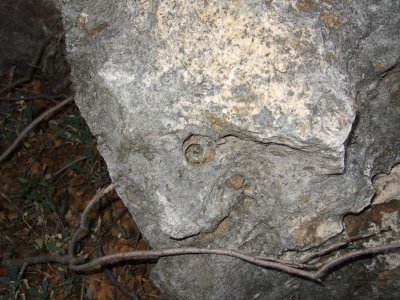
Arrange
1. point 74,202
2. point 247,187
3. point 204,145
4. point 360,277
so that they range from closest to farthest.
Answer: point 204,145
point 247,187
point 360,277
point 74,202

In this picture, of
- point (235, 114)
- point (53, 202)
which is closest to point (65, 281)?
point (53, 202)

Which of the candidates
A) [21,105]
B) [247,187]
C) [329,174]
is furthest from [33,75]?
[329,174]

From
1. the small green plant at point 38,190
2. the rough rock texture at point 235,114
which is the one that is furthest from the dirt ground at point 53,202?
the rough rock texture at point 235,114

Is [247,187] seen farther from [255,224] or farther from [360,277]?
[360,277]

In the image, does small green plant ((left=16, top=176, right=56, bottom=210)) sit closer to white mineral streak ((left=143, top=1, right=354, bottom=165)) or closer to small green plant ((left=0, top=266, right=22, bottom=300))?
small green plant ((left=0, top=266, right=22, bottom=300))

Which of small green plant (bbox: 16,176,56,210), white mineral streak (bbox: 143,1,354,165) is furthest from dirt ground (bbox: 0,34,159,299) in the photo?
white mineral streak (bbox: 143,1,354,165)

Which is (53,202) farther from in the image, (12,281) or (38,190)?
(12,281)
